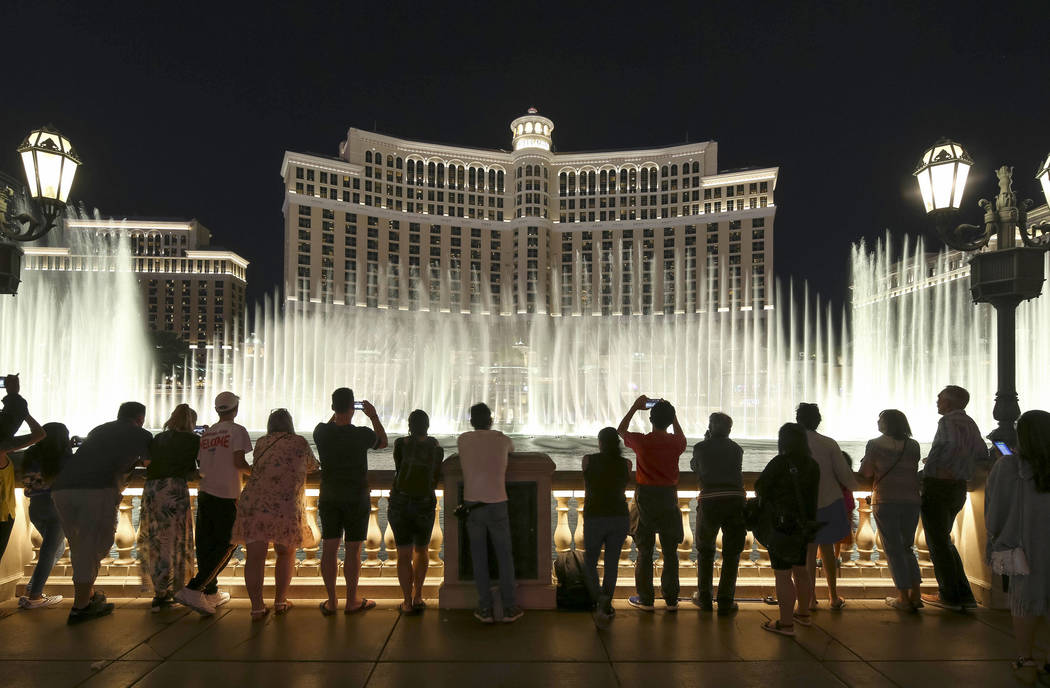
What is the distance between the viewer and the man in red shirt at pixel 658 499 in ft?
19.3

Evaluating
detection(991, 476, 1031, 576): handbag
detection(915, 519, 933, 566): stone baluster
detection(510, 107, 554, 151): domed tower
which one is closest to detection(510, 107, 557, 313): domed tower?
detection(510, 107, 554, 151): domed tower

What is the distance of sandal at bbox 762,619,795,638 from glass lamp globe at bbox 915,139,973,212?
5.13 meters

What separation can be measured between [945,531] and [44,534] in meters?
7.66

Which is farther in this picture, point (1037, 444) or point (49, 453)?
point (49, 453)

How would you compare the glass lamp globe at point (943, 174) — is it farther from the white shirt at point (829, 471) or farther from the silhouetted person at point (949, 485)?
the white shirt at point (829, 471)

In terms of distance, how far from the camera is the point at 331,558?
5.86 metres

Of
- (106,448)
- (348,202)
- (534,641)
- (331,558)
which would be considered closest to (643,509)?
(534,641)

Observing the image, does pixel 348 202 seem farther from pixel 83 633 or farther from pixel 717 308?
pixel 83 633

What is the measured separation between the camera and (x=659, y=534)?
5.96 m

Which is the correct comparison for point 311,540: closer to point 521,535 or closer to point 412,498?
point 412,498

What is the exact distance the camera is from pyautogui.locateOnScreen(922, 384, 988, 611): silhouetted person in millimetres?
5965

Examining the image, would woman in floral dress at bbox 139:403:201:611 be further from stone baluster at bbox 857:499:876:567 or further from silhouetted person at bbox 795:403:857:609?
stone baluster at bbox 857:499:876:567

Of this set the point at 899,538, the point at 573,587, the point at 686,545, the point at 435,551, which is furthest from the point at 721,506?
the point at 435,551

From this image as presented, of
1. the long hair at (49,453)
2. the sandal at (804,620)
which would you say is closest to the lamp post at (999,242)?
the sandal at (804,620)
